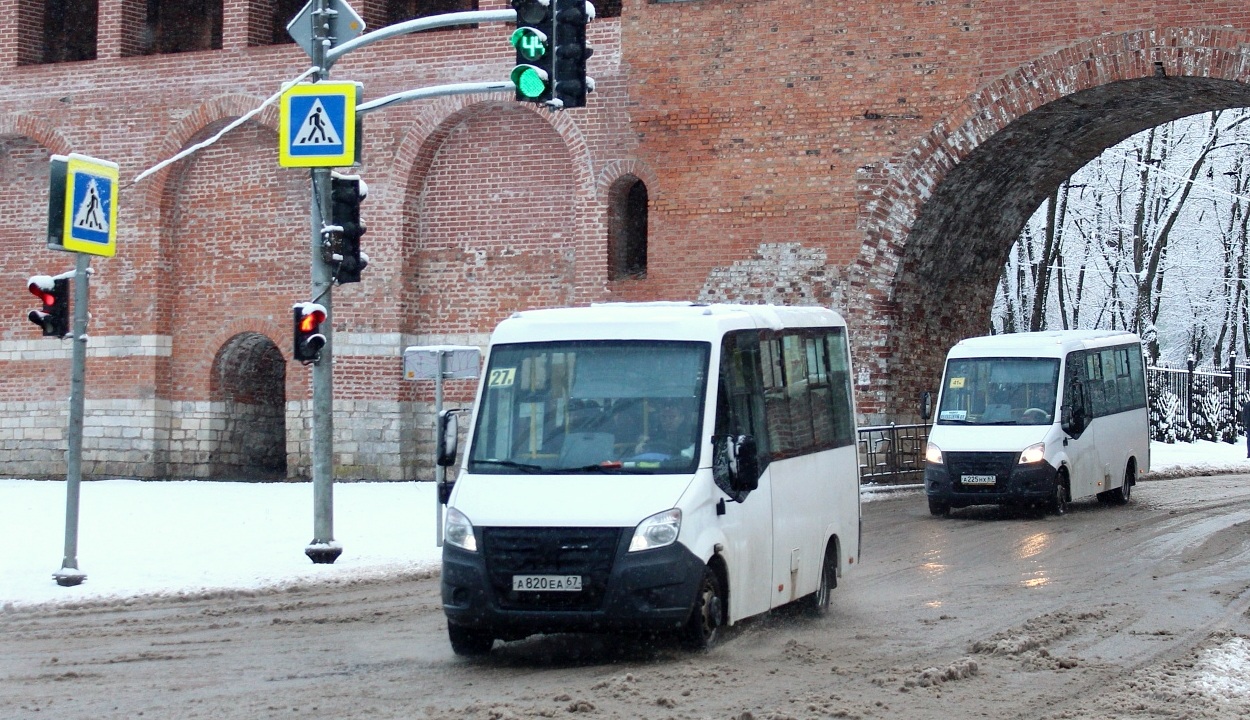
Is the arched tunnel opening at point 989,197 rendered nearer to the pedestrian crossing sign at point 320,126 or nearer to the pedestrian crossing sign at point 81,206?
the pedestrian crossing sign at point 320,126

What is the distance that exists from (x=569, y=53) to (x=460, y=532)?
631 centimetres

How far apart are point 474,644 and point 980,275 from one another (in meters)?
18.7

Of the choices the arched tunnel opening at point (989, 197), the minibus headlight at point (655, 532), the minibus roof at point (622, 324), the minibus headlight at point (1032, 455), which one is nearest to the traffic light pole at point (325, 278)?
the minibus roof at point (622, 324)

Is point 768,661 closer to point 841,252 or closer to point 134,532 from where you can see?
point 134,532

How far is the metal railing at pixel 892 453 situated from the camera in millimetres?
24219

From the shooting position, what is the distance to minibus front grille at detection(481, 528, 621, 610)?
370 inches

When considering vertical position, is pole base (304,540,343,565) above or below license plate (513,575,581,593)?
below

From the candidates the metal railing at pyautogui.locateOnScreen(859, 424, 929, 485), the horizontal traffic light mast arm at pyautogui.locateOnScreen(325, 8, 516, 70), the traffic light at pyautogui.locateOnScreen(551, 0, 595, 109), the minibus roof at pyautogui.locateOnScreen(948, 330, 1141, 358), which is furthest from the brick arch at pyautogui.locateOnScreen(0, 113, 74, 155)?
→ the traffic light at pyautogui.locateOnScreen(551, 0, 595, 109)

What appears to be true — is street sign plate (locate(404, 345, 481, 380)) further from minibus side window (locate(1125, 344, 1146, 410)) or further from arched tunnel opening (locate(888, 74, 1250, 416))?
minibus side window (locate(1125, 344, 1146, 410))

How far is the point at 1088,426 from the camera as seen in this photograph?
2130 cm

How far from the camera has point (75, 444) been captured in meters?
13.5

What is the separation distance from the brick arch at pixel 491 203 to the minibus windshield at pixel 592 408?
14608 millimetres

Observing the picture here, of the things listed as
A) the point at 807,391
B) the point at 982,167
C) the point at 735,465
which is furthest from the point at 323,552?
the point at 982,167

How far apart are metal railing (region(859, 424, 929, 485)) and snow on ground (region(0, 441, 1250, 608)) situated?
0.45m
